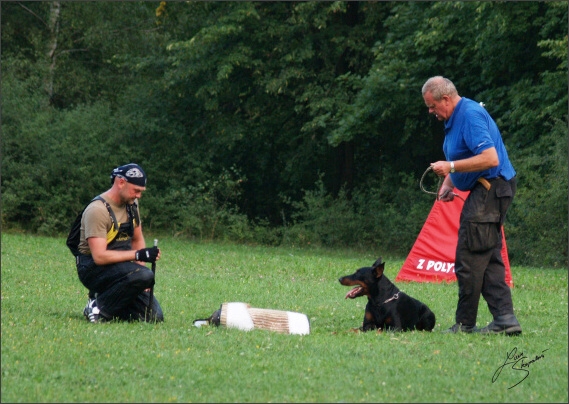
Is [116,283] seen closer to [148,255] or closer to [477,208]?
[148,255]

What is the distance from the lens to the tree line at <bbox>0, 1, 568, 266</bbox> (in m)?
18.6

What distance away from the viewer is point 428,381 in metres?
5.66

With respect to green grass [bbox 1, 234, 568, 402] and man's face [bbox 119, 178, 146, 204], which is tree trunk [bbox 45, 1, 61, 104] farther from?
man's face [bbox 119, 178, 146, 204]

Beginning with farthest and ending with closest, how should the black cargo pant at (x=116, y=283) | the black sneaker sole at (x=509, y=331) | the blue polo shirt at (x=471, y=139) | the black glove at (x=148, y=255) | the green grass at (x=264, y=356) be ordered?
1. the black cargo pant at (x=116, y=283)
2. the black glove at (x=148, y=255)
3. the black sneaker sole at (x=509, y=331)
4. the blue polo shirt at (x=471, y=139)
5. the green grass at (x=264, y=356)

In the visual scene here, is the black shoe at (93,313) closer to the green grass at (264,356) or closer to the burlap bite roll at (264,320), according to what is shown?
the green grass at (264,356)

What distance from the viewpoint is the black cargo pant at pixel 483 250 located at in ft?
24.3

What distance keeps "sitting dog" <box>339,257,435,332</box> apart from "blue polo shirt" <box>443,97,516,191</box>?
1.08 meters

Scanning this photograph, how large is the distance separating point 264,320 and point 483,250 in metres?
1.95

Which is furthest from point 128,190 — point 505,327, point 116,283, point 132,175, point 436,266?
point 436,266

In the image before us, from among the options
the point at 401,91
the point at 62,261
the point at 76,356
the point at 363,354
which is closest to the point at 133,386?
the point at 76,356

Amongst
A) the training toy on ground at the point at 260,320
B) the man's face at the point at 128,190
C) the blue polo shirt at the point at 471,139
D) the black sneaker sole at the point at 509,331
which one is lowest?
the training toy on ground at the point at 260,320

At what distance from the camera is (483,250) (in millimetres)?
7414

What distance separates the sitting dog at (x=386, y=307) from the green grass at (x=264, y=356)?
0.24m

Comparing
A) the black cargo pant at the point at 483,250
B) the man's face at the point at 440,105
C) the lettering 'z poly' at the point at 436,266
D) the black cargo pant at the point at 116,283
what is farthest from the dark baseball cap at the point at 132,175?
the lettering 'z poly' at the point at 436,266
